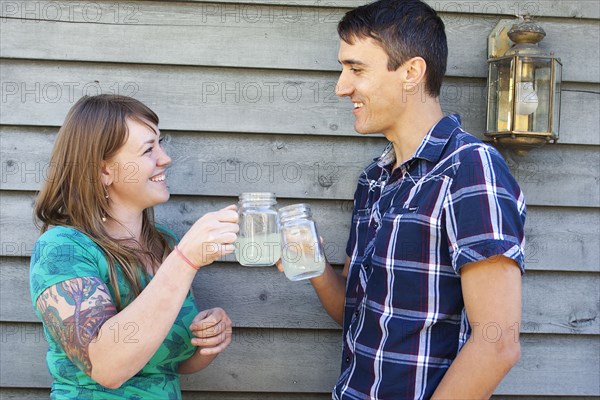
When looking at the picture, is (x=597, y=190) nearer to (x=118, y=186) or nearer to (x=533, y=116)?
(x=533, y=116)

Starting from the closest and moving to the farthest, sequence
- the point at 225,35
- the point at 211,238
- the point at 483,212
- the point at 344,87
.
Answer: the point at 483,212
the point at 211,238
the point at 344,87
the point at 225,35

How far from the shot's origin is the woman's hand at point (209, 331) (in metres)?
1.77

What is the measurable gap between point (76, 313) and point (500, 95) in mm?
1489

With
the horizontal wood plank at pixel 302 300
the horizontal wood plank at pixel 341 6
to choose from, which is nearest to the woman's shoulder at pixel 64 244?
the horizontal wood plank at pixel 302 300

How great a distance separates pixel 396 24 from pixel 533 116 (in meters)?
0.67

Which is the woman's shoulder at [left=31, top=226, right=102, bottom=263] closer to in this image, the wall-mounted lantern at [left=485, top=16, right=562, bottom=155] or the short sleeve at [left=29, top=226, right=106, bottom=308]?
the short sleeve at [left=29, top=226, right=106, bottom=308]

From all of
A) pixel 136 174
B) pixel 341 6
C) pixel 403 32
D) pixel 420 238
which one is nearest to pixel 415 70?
pixel 403 32

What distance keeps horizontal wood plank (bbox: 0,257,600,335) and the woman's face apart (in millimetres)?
460

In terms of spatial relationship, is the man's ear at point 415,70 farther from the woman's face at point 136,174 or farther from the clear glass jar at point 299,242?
the woman's face at point 136,174

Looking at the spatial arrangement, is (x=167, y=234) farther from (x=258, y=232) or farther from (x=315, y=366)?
(x=315, y=366)

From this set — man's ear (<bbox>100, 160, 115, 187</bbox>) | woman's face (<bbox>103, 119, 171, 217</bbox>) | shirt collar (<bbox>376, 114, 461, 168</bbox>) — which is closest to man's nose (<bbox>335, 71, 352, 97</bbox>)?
shirt collar (<bbox>376, 114, 461, 168</bbox>)

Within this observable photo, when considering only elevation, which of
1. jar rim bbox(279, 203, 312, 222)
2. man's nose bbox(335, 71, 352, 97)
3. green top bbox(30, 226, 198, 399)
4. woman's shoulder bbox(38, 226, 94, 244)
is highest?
man's nose bbox(335, 71, 352, 97)

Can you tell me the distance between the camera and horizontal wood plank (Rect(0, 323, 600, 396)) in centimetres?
220

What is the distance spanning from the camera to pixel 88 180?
5.68ft
